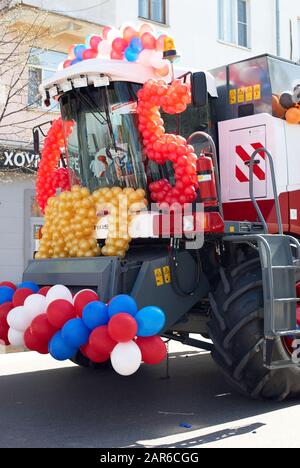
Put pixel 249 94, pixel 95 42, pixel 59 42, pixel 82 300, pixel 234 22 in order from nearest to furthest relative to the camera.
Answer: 1. pixel 82 300
2. pixel 95 42
3. pixel 249 94
4. pixel 59 42
5. pixel 234 22

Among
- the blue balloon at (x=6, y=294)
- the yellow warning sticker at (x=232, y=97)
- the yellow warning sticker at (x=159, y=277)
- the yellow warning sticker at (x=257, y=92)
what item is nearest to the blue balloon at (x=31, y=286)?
the blue balloon at (x=6, y=294)

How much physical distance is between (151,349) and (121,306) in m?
0.43

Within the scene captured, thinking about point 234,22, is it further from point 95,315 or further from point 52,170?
point 95,315

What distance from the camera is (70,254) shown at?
21.4 feet

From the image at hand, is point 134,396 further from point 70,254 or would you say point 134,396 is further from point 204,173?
point 204,173

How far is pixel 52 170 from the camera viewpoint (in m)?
7.75

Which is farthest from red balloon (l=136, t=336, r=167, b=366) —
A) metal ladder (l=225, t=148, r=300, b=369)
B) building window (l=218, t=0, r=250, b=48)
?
building window (l=218, t=0, r=250, b=48)

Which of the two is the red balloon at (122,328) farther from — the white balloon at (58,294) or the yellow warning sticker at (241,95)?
the yellow warning sticker at (241,95)

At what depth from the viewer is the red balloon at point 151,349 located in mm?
5281

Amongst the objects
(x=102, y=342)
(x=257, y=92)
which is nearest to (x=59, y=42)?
(x=257, y=92)

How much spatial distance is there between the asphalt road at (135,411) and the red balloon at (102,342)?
2.20 ft

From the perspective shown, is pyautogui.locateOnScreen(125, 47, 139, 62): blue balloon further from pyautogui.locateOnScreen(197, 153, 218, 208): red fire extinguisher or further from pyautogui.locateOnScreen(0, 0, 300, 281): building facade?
pyautogui.locateOnScreen(0, 0, 300, 281): building facade

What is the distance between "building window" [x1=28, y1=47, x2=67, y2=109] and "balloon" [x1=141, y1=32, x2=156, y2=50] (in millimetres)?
5031

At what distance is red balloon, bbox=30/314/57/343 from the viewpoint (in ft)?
18.2
